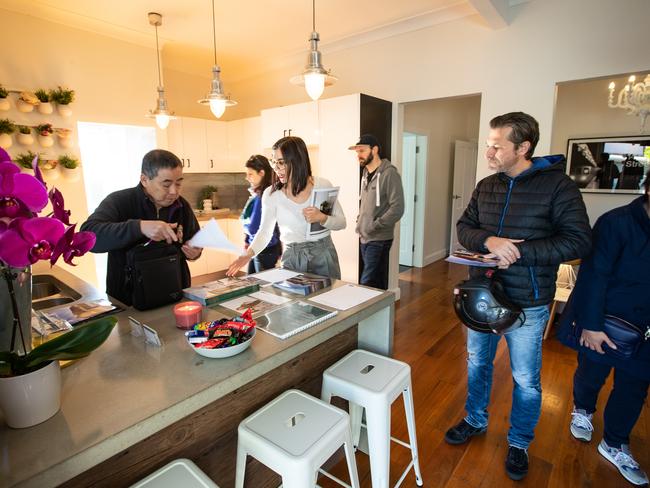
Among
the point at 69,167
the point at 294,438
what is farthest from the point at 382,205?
the point at 69,167

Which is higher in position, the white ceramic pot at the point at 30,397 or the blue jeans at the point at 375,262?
the white ceramic pot at the point at 30,397

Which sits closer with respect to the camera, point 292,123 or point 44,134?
point 44,134

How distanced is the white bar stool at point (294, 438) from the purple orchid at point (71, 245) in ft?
2.35

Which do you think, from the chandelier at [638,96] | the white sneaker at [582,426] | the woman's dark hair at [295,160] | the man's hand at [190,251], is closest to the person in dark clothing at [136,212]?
the man's hand at [190,251]

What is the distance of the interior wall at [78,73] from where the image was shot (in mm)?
3240

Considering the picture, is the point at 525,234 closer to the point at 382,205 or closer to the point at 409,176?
the point at 382,205

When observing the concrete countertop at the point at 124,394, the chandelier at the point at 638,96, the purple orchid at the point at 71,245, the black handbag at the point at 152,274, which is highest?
the chandelier at the point at 638,96

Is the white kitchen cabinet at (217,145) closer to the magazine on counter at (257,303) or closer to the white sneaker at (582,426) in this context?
the magazine on counter at (257,303)

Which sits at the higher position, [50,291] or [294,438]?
[50,291]

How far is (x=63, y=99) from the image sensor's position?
342 centimetres

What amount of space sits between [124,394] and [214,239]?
2.40 ft

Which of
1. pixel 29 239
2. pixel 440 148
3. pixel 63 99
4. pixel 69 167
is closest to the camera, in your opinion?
pixel 29 239

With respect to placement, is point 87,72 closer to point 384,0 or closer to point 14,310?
point 384,0

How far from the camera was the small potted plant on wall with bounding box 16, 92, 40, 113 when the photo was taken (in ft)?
10.5
